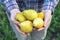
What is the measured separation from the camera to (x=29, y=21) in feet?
5.44

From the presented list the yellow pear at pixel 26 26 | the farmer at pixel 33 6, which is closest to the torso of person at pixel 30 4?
the farmer at pixel 33 6

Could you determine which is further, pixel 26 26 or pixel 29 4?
pixel 29 4

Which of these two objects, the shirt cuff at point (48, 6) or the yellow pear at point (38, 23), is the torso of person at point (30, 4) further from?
the yellow pear at point (38, 23)

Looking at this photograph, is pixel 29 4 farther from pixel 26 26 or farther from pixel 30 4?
pixel 26 26

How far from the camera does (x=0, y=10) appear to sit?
2.99 meters

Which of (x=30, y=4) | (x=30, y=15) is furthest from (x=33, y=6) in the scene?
(x=30, y=15)

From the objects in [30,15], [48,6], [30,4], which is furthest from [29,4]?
[30,15]

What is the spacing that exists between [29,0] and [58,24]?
Answer: 92 cm

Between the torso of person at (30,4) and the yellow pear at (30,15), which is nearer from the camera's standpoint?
the yellow pear at (30,15)

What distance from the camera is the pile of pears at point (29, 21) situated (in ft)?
5.35

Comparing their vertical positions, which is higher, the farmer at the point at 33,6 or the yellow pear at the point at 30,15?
the yellow pear at the point at 30,15

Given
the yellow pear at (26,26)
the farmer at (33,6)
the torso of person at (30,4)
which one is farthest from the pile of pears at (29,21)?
the torso of person at (30,4)

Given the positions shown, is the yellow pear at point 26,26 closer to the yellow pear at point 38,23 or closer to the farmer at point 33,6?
the yellow pear at point 38,23

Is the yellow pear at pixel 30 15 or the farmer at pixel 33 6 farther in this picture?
the farmer at pixel 33 6
